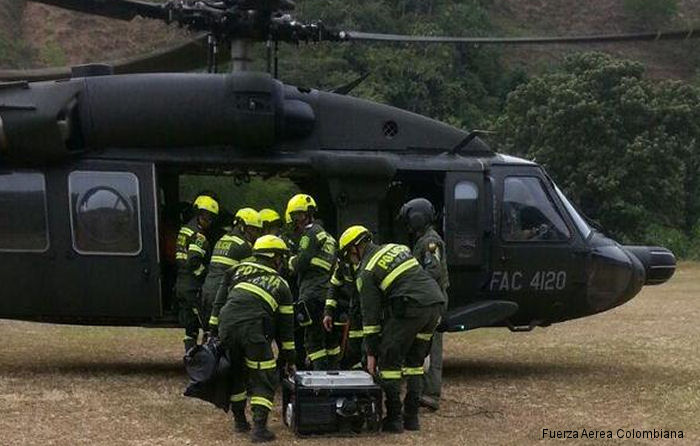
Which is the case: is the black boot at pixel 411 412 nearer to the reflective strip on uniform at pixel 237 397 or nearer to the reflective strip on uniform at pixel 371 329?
the reflective strip on uniform at pixel 371 329

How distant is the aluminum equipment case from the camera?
23.9 feet

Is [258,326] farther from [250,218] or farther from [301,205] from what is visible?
[301,205]

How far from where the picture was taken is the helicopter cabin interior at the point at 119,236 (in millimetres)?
9602

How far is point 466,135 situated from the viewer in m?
10.5

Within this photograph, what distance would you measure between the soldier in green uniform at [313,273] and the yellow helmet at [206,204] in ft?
3.00

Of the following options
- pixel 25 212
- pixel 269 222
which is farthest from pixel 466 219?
pixel 25 212

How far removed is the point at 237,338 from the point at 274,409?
60.6 inches

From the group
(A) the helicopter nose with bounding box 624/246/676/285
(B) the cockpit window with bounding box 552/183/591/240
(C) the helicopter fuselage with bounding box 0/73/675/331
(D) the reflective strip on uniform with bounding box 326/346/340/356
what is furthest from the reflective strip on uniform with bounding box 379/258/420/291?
(A) the helicopter nose with bounding box 624/246/676/285

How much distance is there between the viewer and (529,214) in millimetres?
10375

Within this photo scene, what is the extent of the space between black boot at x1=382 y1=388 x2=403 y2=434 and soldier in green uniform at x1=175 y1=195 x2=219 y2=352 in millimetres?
2700

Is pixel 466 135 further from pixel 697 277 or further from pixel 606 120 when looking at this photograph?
pixel 606 120

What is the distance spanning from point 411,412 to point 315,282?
1859mm

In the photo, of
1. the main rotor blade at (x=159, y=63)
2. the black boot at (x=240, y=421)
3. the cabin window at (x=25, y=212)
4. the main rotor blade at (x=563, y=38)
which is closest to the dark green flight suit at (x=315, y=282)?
the black boot at (x=240, y=421)

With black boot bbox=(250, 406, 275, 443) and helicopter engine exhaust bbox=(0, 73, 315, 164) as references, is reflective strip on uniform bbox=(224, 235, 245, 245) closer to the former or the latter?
helicopter engine exhaust bbox=(0, 73, 315, 164)
